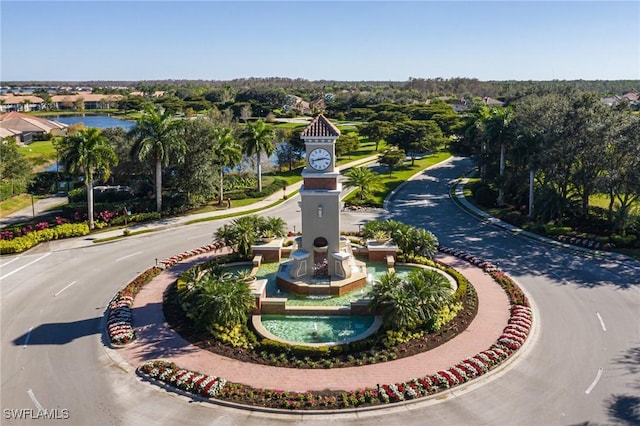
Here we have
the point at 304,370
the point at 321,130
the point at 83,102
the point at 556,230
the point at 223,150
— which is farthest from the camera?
the point at 83,102

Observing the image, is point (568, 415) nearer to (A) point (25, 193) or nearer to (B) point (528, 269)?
(B) point (528, 269)

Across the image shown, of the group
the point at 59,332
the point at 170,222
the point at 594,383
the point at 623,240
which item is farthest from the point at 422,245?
the point at 170,222

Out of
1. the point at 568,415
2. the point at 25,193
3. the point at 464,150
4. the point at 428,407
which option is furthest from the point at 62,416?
the point at 464,150

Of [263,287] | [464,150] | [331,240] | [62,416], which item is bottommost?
[62,416]

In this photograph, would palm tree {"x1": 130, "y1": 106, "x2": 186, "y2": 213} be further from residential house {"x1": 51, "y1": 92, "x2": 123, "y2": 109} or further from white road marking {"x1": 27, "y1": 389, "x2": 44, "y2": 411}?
residential house {"x1": 51, "y1": 92, "x2": 123, "y2": 109}

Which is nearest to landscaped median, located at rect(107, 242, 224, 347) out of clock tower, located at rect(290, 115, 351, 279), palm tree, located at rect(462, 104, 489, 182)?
clock tower, located at rect(290, 115, 351, 279)

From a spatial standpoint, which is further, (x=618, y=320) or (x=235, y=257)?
(x=235, y=257)

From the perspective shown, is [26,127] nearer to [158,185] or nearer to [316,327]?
[158,185]
